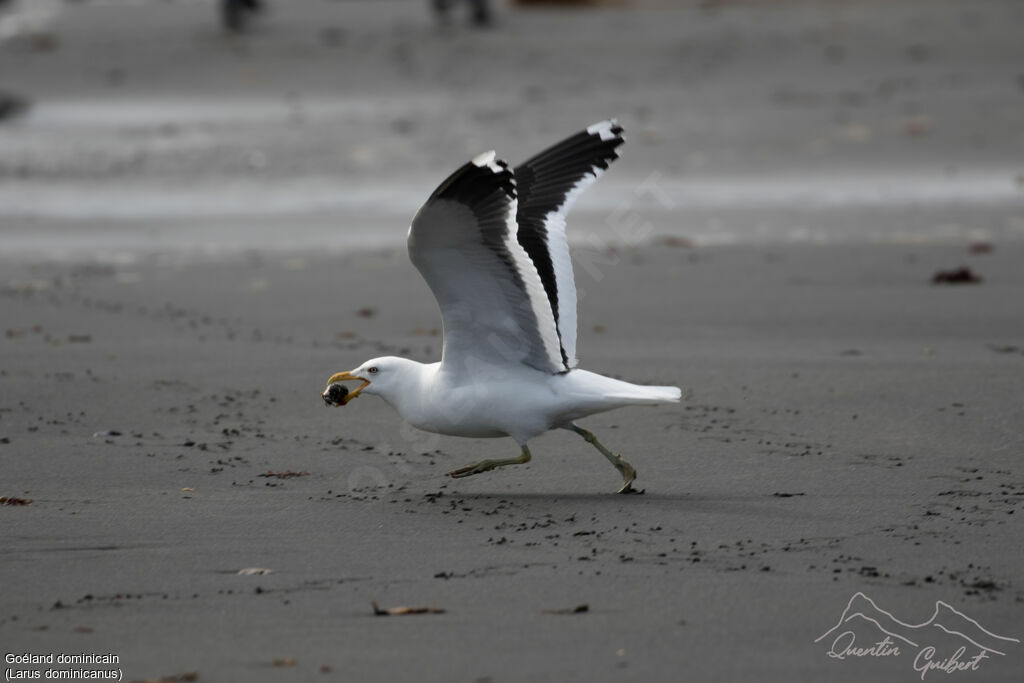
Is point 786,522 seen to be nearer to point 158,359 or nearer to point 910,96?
point 158,359

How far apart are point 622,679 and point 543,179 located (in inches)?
124

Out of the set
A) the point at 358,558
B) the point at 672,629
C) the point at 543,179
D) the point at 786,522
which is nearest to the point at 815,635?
the point at 672,629

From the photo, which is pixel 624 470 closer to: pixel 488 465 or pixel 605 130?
pixel 488 465

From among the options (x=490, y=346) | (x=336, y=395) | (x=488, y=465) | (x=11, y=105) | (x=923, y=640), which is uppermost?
(x=11, y=105)

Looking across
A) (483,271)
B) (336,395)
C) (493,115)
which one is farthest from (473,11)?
(483,271)

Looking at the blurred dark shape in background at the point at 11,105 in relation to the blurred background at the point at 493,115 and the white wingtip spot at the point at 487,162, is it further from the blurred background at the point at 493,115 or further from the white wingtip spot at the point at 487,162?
the white wingtip spot at the point at 487,162

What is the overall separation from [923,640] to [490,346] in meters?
2.25

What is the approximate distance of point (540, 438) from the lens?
6309mm

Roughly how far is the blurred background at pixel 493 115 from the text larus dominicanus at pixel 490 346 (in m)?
5.92

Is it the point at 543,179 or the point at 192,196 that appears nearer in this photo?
the point at 543,179

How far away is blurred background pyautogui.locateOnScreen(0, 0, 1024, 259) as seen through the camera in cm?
1301

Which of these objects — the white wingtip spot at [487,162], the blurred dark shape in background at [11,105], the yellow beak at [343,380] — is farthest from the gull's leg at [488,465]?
the blurred dark shape in background at [11,105]

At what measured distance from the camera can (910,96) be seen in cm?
1773

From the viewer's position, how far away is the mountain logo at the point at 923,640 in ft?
12.2
